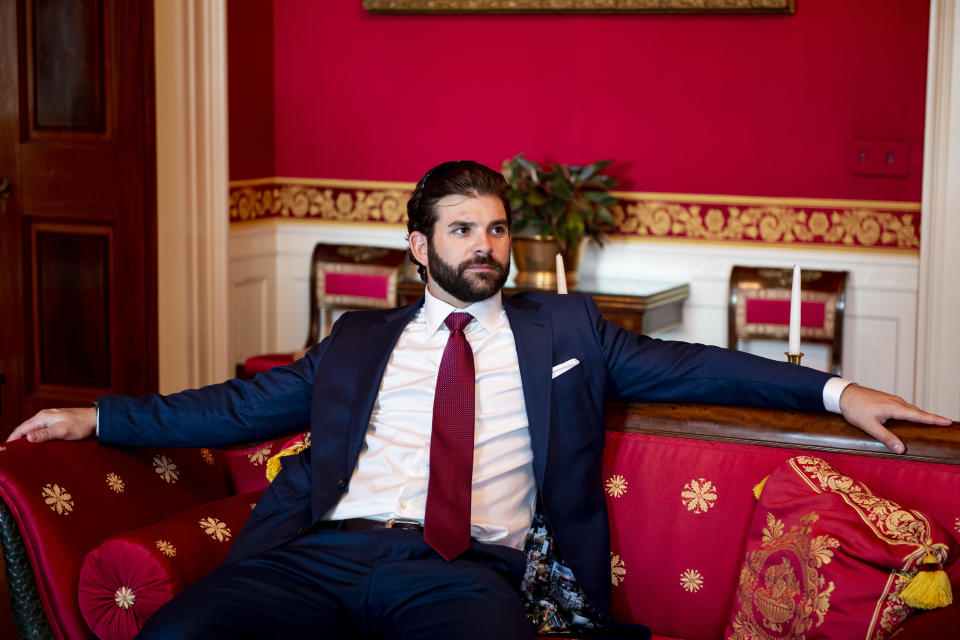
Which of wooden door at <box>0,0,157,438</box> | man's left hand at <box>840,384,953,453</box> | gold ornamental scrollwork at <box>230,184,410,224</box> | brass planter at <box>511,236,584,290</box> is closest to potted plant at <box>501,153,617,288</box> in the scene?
brass planter at <box>511,236,584,290</box>

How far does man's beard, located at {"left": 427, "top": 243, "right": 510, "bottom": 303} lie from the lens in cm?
228

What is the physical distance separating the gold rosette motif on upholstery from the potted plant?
239cm

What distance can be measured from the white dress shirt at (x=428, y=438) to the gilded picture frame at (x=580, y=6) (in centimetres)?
251

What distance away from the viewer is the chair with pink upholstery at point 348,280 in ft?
15.8

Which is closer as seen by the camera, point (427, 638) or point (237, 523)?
point (427, 638)

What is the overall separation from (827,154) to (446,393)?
275 centimetres

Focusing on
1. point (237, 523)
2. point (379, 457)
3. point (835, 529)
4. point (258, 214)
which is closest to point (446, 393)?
point (379, 457)

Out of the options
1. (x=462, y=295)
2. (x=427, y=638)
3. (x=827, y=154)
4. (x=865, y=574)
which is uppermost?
(x=827, y=154)

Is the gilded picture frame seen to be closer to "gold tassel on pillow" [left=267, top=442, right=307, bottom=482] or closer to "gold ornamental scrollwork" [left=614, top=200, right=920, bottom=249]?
"gold ornamental scrollwork" [left=614, top=200, right=920, bottom=249]

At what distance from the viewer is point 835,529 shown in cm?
188

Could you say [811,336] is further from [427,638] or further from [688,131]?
[427,638]

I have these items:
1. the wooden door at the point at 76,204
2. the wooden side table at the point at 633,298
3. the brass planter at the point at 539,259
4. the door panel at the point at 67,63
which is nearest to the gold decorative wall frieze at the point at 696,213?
the wooden side table at the point at 633,298

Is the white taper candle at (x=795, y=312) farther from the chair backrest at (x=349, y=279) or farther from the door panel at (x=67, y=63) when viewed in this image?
the door panel at (x=67, y=63)

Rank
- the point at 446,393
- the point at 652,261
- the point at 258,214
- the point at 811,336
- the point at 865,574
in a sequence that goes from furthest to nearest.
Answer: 1. the point at 258,214
2. the point at 652,261
3. the point at 811,336
4. the point at 446,393
5. the point at 865,574
